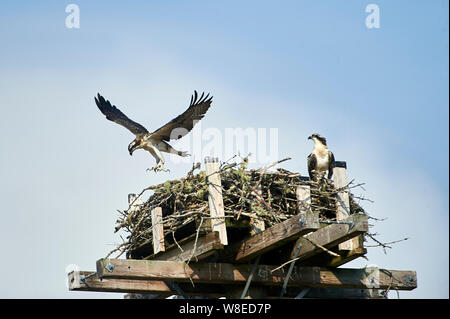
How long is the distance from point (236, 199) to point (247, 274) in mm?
770

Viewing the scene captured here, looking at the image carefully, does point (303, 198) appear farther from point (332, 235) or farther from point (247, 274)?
point (247, 274)

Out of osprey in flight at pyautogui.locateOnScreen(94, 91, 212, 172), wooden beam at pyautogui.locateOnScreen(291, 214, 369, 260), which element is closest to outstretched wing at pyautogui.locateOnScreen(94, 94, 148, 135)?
osprey in flight at pyautogui.locateOnScreen(94, 91, 212, 172)

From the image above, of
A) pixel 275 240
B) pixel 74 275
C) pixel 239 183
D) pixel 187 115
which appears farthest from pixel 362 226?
pixel 187 115

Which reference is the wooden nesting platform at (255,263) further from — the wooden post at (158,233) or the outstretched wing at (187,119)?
the outstretched wing at (187,119)

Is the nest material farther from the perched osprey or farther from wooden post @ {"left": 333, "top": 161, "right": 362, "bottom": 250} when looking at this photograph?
the perched osprey

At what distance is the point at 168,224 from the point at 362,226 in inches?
82.0

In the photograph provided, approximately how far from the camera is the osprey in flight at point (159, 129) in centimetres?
1159

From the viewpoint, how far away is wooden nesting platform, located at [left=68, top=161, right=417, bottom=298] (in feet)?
29.7

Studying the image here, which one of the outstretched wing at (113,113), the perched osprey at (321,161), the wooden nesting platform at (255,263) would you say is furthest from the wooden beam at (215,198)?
the outstretched wing at (113,113)

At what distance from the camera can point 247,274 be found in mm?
9734

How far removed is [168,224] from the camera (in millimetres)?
9719
